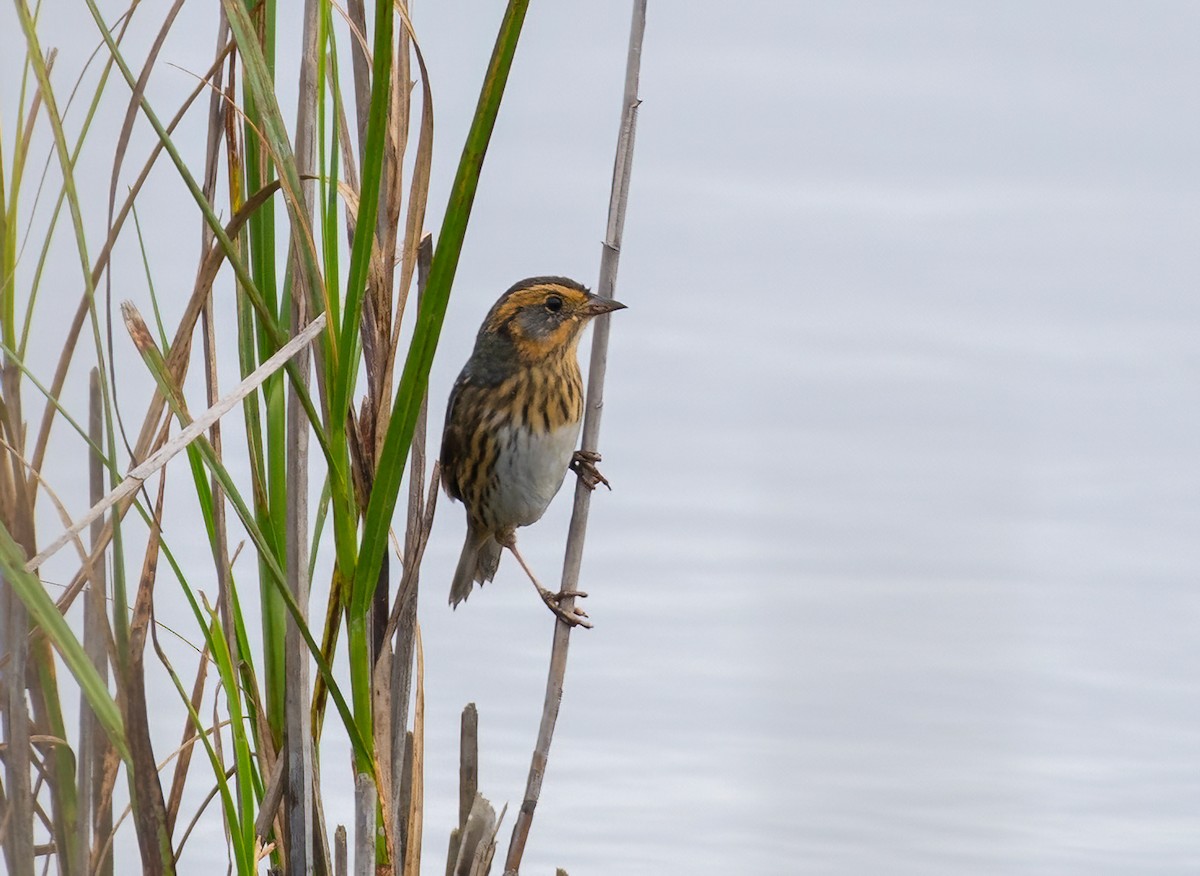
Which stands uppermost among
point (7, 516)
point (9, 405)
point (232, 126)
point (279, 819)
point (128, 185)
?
point (232, 126)

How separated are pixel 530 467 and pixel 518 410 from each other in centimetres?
15

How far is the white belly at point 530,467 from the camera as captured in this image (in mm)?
3219

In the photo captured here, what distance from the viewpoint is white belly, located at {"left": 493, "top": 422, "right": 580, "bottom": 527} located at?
10.6 feet

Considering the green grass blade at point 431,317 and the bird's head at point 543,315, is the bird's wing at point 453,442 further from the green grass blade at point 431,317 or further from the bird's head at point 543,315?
the green grass blade at point 431,317

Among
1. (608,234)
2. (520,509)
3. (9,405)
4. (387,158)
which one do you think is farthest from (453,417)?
(9,405)

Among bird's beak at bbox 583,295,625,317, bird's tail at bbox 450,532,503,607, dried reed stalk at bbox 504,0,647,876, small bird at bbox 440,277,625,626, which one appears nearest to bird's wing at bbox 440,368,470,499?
small bird at bbox 440,277,625,626

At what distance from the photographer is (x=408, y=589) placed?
5.81 feet

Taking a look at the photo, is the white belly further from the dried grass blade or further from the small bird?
the dried grass blade

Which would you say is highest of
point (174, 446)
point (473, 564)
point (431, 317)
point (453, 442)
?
point (453, 442)

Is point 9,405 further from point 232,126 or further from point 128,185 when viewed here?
point 232,126

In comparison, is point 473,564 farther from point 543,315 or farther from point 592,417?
point 592,417

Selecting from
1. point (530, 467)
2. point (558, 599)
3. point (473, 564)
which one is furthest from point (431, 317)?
point (473, 564)

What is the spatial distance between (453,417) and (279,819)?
178 cm

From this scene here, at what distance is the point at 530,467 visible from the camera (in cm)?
324
